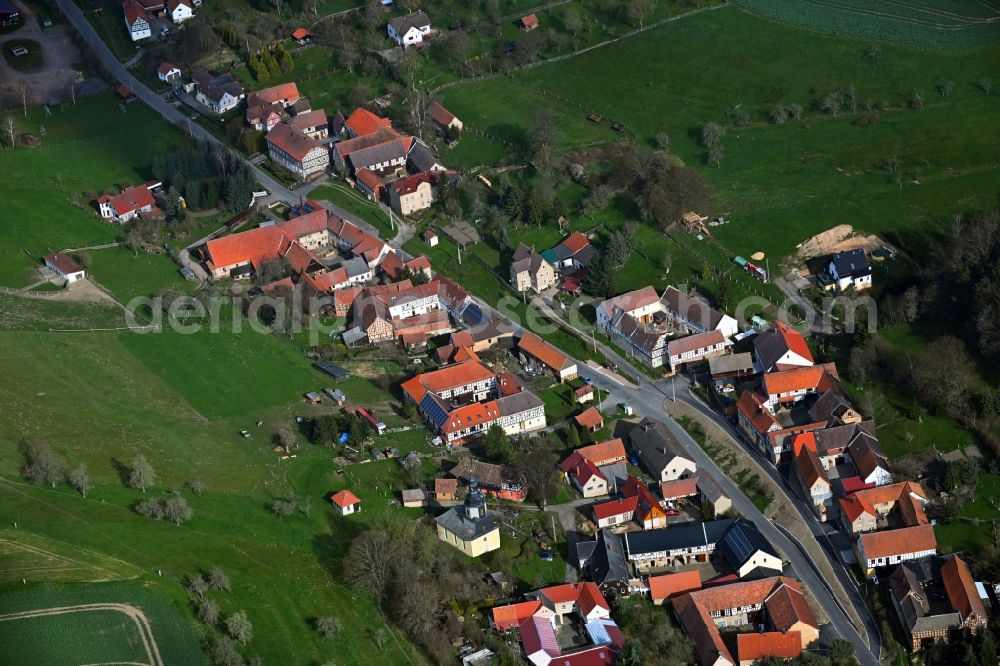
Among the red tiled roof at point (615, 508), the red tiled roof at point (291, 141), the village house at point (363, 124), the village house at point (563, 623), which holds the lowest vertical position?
the village house at point (563, 623)

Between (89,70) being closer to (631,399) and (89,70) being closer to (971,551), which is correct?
(631,399)

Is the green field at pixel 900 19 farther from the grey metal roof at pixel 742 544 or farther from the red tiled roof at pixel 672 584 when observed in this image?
the red tiled roof at pixel 672 584

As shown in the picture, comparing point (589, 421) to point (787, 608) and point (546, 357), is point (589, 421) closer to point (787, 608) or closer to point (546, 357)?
point (546, 357)

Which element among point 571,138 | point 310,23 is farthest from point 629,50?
point 310,23

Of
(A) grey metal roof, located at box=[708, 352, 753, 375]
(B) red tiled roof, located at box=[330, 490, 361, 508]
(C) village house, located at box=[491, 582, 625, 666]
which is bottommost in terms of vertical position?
(C) village house, located at box=[491, 582, 625, 666]

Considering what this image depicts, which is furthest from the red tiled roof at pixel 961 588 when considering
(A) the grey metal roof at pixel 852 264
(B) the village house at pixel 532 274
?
(B) the village house at pixel 532 274

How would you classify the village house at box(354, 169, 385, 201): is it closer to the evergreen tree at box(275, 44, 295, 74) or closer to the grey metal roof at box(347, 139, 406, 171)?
the grey metal roof at box(347, 139, 406, 171)

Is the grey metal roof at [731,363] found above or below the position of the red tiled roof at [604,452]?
above

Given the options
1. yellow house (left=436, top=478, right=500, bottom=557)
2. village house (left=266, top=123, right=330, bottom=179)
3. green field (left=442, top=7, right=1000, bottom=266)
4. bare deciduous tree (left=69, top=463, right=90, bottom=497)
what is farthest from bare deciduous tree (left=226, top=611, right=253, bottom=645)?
village house (left=266, top=123, right=330, bottom=179)
